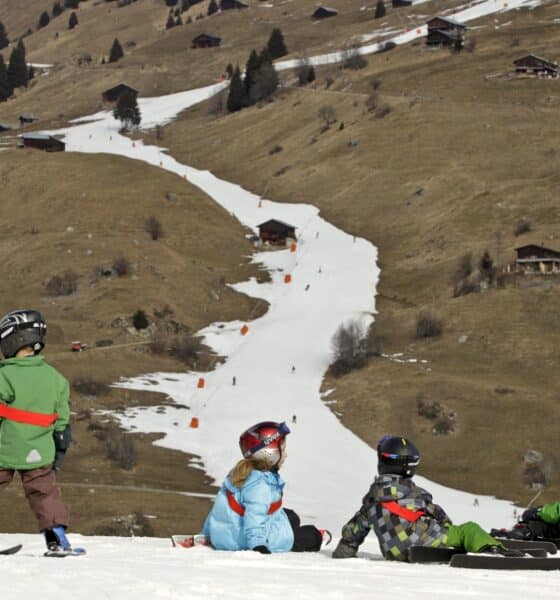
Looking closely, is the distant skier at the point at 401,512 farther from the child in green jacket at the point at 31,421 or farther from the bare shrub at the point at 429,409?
the bare shrub at the point at 429,409

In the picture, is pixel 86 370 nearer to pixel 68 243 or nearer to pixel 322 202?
pixel 68 243

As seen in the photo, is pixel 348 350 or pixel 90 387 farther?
pixel 348 350

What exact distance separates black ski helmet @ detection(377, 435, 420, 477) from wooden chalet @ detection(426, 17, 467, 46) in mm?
167644

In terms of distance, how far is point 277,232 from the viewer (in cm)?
11694

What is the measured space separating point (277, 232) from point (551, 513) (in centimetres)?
10353

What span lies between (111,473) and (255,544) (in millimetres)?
46885

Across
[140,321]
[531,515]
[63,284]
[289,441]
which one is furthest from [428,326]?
→ [531,515]

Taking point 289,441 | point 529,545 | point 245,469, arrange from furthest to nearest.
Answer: point 289,441
point 245,469
point 529,545

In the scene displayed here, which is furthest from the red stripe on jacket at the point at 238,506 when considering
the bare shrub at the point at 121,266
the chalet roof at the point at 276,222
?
the chalet roof at the point at 276,222

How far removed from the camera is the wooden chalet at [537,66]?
155125mm

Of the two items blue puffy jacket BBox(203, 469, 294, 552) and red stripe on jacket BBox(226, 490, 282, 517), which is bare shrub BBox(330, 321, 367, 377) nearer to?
blue puffy jacket BBox(203, 469, 294, 552)

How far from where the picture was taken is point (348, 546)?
12.9 m

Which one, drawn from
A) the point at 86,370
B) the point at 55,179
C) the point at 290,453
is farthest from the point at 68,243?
the point at 290,453

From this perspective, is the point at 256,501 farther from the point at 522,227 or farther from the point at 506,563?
the point at 522,227
